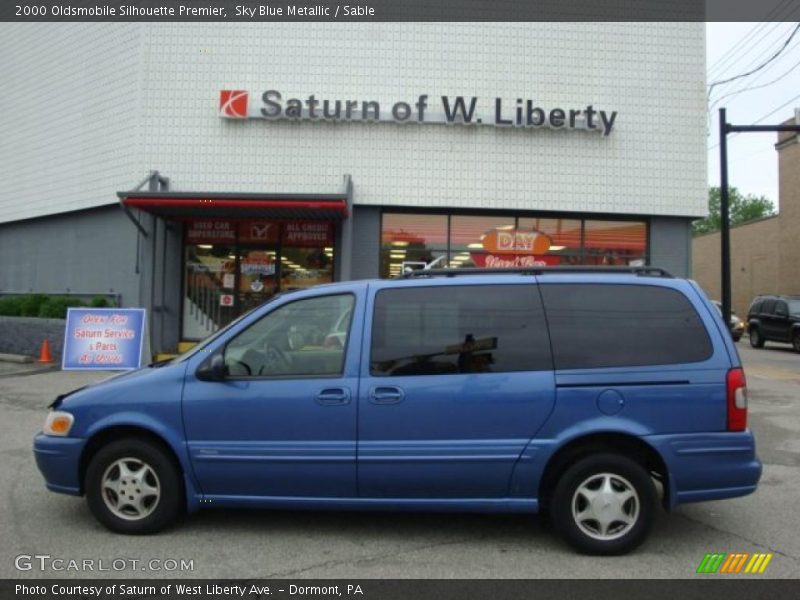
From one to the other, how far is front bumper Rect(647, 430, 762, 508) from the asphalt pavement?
0.43 metres

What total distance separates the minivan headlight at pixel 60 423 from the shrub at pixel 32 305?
11.6 meters

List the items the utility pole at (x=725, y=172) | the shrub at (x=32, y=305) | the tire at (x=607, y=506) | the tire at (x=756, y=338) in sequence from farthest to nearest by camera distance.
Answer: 1. the tire at (x=756, y=338)
2. the shrub at (x=32, y=305)
3. the utility pole at (x=725, y=172)
4. the tire at (x=607, y=506)

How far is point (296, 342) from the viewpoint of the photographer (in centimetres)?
464

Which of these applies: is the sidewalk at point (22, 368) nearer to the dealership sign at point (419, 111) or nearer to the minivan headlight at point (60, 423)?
the dealership sign at point (419, 111)

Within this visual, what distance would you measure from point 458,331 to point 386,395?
66 centimetres

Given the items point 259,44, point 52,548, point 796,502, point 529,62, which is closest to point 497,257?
point 529,62

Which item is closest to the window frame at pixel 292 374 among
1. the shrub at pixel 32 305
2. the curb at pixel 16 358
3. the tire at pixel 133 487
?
the tire at pixel 133 487

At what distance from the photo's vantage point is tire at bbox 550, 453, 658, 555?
168 inches

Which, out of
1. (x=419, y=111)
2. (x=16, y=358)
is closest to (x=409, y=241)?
(x=419, y=111)

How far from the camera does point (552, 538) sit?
4605 mm

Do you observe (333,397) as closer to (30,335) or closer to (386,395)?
(386,395)

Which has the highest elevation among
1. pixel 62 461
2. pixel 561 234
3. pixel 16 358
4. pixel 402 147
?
pixel 402 147

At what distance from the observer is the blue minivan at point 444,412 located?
432cm

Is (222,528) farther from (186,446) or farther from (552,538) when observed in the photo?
(552,538)
